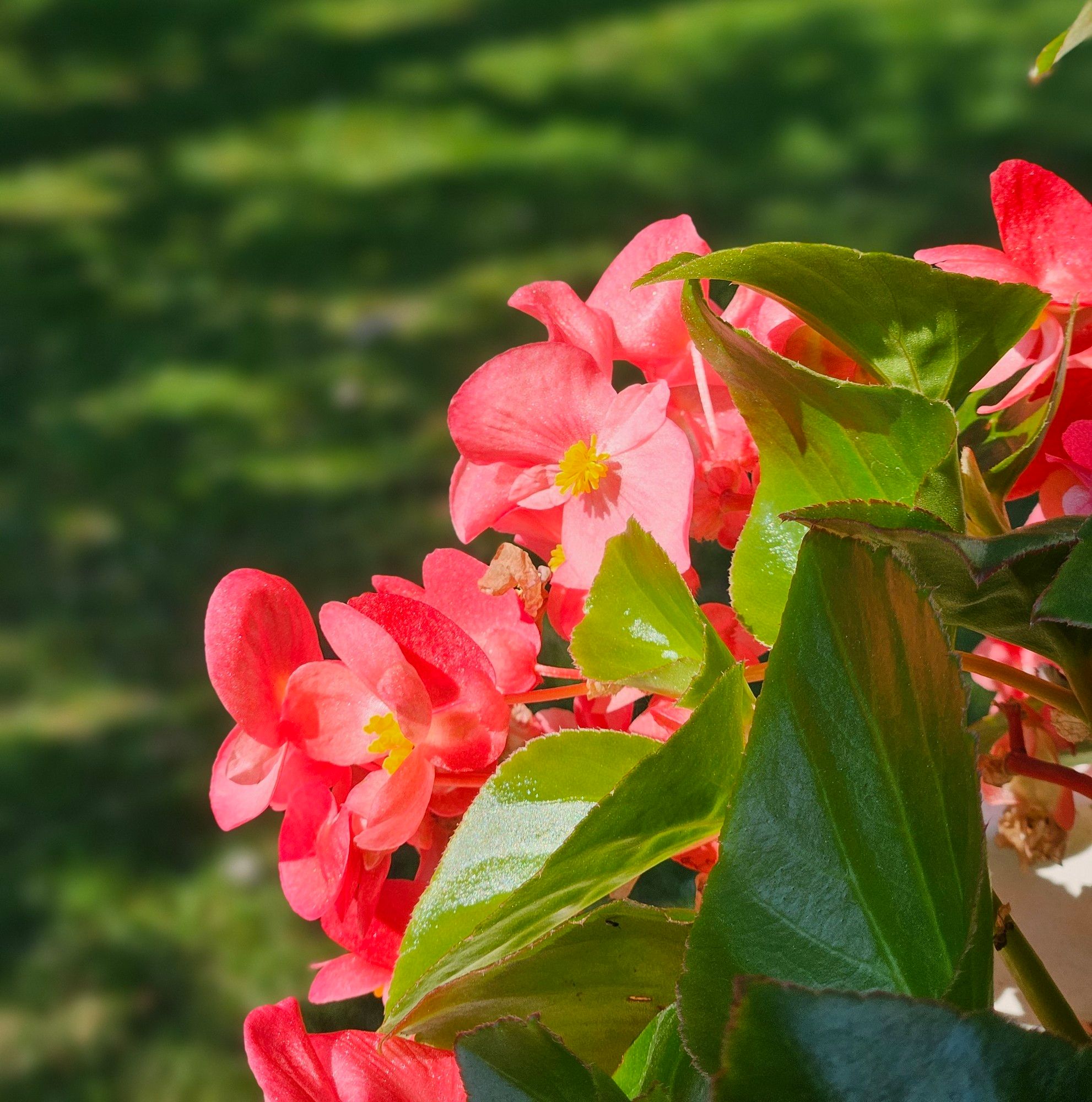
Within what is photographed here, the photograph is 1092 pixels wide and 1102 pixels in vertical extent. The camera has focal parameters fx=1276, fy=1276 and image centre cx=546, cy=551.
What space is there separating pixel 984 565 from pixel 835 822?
7 centimetres

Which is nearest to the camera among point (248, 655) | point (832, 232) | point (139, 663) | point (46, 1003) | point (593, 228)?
point (248, 655)

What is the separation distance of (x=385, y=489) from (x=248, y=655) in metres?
1.70

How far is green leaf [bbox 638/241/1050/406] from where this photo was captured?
344 millimetres

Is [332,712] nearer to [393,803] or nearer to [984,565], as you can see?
[393,803]

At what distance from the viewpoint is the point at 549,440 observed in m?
0.43

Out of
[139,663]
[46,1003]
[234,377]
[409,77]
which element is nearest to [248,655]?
[46,1003]

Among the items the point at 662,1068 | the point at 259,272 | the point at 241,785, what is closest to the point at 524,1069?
the point at 662,1068

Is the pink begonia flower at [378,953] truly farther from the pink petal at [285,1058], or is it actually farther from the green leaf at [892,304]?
the green leaf at [892,304]

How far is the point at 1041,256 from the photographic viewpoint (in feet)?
1.35

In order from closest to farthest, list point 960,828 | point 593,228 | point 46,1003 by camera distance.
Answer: point 960,828, point 46,1003, point 593,228

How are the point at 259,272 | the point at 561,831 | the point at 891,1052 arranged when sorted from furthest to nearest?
the point at 259,272 < the point at 561,831 < the point at 891,1052

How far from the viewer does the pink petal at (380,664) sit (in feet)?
1.19

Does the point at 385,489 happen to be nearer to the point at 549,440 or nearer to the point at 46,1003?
the point at 46,1003

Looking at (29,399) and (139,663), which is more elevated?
(29,399)
